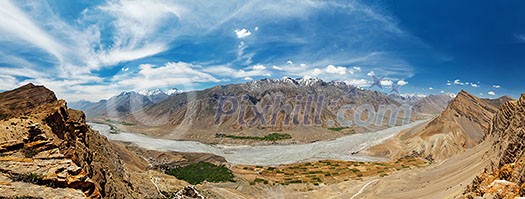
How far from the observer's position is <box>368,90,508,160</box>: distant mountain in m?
83.4

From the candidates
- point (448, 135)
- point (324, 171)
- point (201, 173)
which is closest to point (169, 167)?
point (201, 173)

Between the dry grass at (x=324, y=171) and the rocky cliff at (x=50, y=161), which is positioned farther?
the dry grass at (x=324, y=171)

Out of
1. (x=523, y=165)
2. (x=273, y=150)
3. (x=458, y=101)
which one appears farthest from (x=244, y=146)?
(x=523, y=165)

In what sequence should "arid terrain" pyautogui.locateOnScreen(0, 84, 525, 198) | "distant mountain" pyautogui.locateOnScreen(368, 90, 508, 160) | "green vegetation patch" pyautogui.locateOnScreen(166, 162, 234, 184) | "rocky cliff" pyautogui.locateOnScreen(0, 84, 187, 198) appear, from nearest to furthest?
"rocky cliff" pyautogui.locateOnScreen(0, 84, 187, 198)
"arid terrain" pyautogui.locateOnScreen(0, 84, 525, 198)
"green vegetation patch" pyautogui.locateOnScreen(166, 162, 234, 184)
"distant mountain" pyautogui.locateOnScreen(368, 90, 508, 160)

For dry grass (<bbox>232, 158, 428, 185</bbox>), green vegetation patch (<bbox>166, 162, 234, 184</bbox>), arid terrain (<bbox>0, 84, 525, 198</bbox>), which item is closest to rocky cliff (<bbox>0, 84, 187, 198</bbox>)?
arid terrain (<bbox>0, 84, 525, 198</bbox>)

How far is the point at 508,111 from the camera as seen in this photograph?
162 ft

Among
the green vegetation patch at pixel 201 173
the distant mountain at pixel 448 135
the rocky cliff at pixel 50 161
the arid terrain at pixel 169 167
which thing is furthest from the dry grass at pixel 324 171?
the rocky cliff at pixel 50 161

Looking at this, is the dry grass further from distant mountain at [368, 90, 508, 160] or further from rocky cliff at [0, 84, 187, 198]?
rocky cliff at [0, 84, 187, 198]

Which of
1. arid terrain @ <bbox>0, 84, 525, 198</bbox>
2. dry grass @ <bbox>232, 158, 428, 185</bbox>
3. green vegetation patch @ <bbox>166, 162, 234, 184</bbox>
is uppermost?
arid terrain @ <bbox>0, 84, 525, 198</bbox>

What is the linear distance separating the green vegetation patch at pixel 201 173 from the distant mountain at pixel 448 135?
1974 inches

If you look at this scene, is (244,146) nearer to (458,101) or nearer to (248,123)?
(248,123)

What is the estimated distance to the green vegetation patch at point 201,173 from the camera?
56.7m

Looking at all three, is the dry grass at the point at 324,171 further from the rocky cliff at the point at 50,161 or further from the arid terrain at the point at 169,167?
the rocky cliff at the point at 50,161

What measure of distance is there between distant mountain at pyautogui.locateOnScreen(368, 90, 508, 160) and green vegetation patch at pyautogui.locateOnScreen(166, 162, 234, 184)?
50.1m
